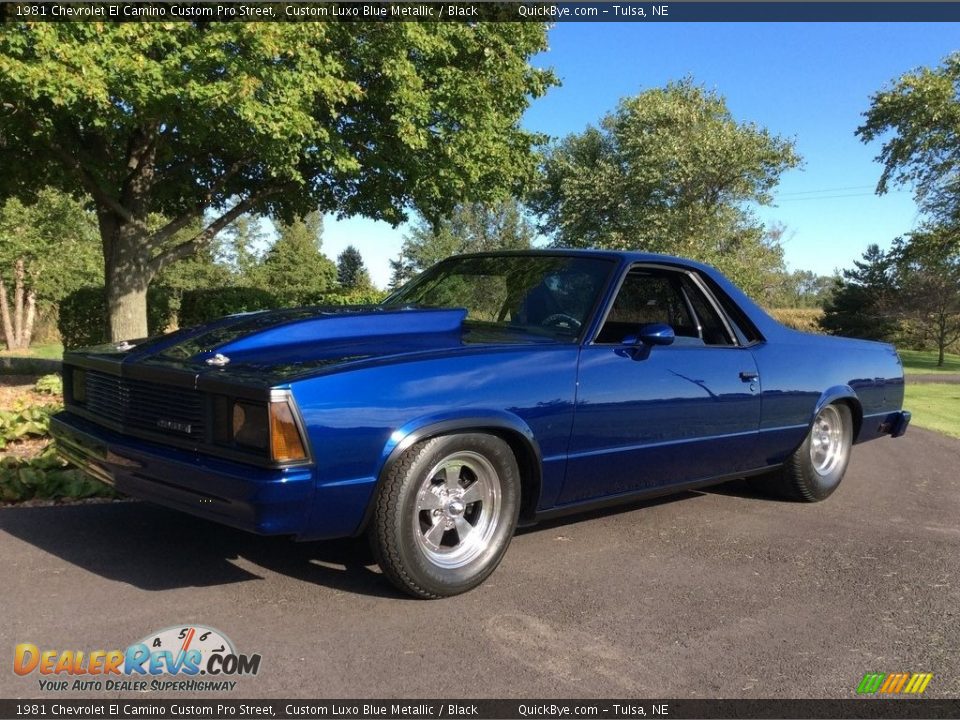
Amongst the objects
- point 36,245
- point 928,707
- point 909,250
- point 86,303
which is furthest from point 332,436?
point 909,250

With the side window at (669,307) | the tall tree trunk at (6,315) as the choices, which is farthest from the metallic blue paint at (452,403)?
the tall tree trunk at (6,315)

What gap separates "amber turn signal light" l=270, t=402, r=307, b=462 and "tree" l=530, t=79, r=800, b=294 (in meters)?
25.9

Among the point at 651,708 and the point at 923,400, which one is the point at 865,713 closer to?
the point at 651,708

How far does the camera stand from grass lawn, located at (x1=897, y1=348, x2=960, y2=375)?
26.6 meters

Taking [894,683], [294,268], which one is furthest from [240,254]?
[894,683]

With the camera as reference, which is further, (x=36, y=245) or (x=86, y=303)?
(x=36, y=245)

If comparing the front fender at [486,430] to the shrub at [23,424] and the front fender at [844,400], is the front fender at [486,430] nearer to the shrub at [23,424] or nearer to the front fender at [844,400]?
the front fender at [844,400]

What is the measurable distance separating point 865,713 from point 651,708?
29.4 inches

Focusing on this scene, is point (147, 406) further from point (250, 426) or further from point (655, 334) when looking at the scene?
point (655, 334)

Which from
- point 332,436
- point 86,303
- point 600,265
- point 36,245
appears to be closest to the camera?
point 332,436

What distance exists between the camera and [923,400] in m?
14.0

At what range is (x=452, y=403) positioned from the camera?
10.9ft

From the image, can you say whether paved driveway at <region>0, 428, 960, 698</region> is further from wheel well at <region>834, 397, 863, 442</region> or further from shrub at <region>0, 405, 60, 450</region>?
shrub at <region>0, 405, 60, 450</region>

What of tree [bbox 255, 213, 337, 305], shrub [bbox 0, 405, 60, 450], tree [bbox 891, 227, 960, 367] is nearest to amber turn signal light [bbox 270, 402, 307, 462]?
shrub [bbox 0, 405, 60, 450]
